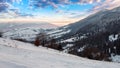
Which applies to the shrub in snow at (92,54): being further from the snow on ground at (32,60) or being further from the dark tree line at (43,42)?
the snow on ground at (32,60)

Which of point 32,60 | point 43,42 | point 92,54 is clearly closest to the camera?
point 32,60

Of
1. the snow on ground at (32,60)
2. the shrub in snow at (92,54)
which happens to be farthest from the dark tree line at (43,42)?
the snow on ground at (32,60)

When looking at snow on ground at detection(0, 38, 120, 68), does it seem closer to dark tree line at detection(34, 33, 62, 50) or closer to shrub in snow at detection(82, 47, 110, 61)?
A: dark tree line at detection(34, 33, 62, 50)

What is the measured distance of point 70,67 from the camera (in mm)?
12648

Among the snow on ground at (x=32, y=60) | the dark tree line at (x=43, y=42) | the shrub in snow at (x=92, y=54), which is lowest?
the shrub in snow at (x=92, y=54)

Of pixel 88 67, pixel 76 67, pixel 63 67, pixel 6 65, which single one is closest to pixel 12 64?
pixel 6 65

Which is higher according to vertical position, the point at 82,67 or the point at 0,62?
the point at 0,62

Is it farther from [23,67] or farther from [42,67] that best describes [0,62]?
[42,67]

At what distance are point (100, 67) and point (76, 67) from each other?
2.54 metres

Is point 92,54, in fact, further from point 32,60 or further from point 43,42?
point 32,60

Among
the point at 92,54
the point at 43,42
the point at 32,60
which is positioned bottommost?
the point at 92,54

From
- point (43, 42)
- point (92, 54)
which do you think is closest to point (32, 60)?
point (43, 42)

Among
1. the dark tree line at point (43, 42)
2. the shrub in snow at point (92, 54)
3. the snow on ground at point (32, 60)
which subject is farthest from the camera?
the shrub in snow at point (92, 54)

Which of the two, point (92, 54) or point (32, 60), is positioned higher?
point (32, 60)
